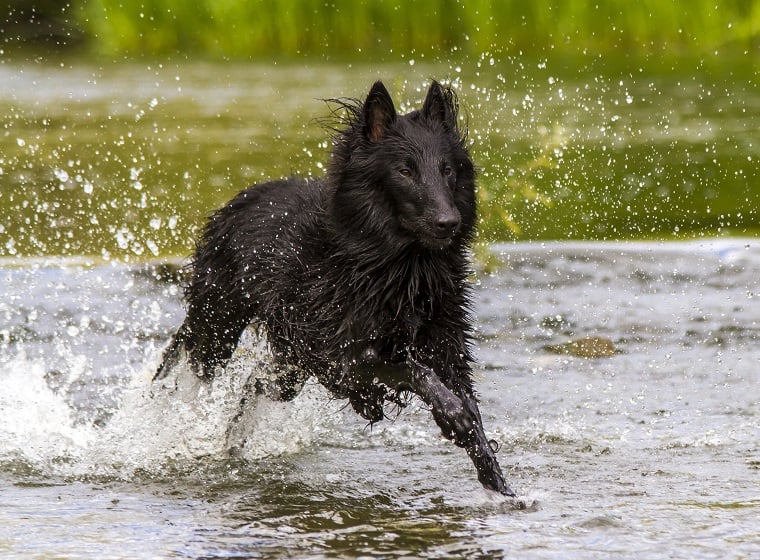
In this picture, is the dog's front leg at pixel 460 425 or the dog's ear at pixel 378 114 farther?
the dog's ear at pixel 378 114

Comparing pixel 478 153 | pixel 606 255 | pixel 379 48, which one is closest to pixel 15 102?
pixel 379 48

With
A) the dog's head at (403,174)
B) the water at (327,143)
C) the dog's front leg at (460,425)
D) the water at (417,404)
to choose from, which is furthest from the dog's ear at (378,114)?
the water at (327,143)

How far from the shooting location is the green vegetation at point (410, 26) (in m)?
18.3

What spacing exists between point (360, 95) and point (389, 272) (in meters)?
5.55

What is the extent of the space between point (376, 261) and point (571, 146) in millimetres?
8673

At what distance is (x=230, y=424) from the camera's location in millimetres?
6098

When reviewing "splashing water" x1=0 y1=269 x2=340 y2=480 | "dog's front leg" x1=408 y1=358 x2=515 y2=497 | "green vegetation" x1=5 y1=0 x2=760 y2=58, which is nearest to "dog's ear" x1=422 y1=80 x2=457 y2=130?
"dog's front leg" x1=408 y1=358 x2=515 y2=497

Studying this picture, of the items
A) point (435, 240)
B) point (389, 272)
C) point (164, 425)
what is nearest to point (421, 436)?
point (389, 272)

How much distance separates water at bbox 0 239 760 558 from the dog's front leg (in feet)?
0.32

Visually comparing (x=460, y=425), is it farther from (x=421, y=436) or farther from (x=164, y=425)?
(x=164, y=425)

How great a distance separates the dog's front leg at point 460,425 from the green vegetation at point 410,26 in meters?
14.5

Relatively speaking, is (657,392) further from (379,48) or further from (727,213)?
(379,48)

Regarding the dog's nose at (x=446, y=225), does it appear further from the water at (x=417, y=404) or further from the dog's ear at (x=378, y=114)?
the water at (x=417, y=404)

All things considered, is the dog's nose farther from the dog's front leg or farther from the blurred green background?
the blurred green background
